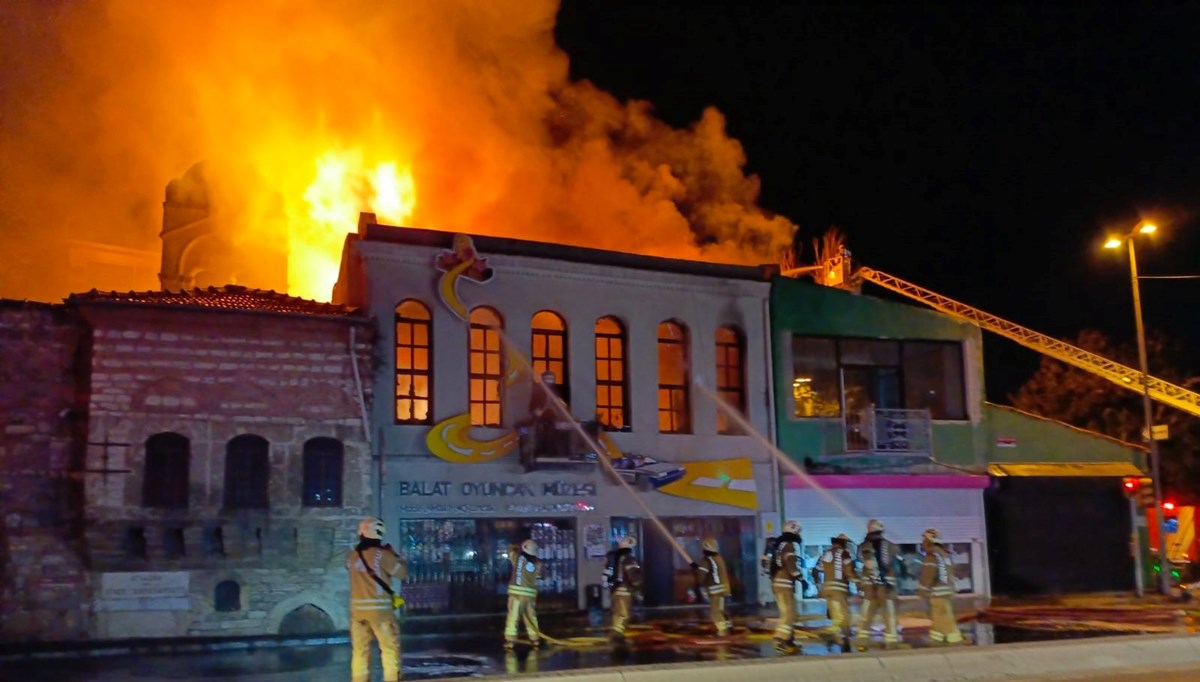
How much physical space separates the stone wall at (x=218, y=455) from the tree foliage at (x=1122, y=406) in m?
28.9

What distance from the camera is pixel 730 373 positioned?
21328 millimetres

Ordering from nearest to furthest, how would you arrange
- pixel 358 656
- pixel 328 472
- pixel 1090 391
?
pixel 358 656, pixel 328 472, pixel 1090 391

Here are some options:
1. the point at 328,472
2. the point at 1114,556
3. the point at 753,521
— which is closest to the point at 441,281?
the point at 328,472

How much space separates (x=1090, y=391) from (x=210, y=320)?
107 ft

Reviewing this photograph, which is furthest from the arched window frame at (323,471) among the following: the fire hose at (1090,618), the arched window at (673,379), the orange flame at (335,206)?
the orange flame at (335,206)

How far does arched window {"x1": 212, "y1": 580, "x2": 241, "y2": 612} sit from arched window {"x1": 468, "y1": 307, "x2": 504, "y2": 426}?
5086 millimetres

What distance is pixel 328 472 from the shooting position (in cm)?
1697

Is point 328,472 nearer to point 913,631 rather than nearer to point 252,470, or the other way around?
point 252,470

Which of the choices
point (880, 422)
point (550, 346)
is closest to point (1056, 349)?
point (880, 422)

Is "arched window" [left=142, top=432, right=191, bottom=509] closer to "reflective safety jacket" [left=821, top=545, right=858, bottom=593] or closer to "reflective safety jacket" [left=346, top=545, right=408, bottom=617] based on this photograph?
"reflective safety jacket" [left=346, top=545, right=408, bottom=617]

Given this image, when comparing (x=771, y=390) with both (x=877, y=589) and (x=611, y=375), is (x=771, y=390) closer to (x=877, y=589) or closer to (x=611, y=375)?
(x=611, y=375)

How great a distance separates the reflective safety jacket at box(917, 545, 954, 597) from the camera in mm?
14227

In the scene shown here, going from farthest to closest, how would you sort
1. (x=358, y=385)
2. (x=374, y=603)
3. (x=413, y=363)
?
(x=413, y=363) < (x=358, y=385) < (x=374, y=603)

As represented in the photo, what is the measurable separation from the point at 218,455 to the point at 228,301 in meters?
2.95
